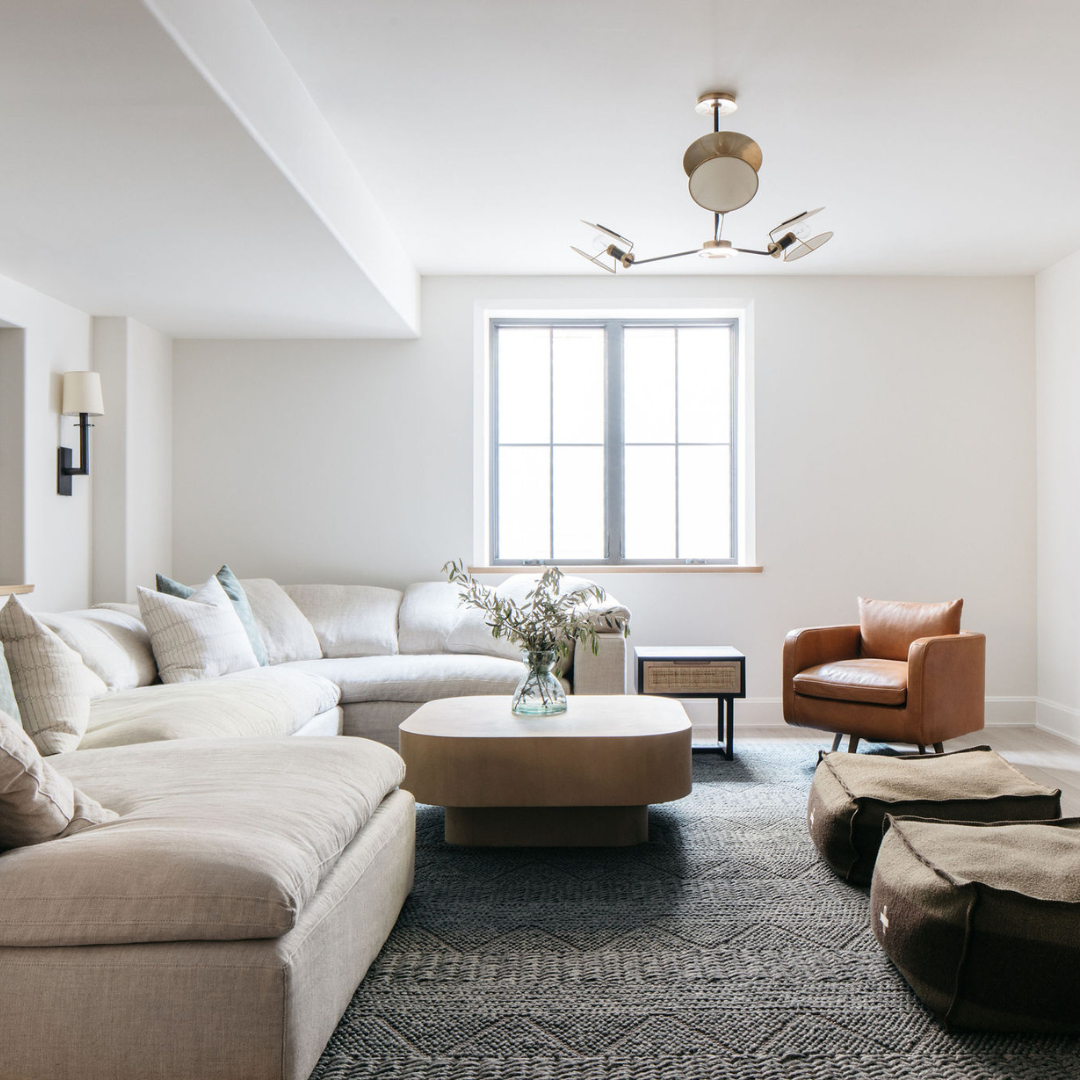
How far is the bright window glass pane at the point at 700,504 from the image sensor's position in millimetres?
5555

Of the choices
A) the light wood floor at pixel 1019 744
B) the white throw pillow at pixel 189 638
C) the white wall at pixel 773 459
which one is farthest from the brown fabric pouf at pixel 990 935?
the white wall at pixel 773 459

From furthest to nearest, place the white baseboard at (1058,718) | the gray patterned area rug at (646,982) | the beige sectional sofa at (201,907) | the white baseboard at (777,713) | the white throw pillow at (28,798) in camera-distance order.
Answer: the white baseboard at (777,713), the white baseboard at (1058,718), the gray patterned area rug at (646,982), the white throw pillow at (28,798), the beige sectional sofa at (201,907)

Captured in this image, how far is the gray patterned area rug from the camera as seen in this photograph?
1.70 m

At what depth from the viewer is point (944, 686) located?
3979mm

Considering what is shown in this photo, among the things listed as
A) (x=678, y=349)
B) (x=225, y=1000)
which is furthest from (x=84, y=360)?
Result: (x=225, y=1000)

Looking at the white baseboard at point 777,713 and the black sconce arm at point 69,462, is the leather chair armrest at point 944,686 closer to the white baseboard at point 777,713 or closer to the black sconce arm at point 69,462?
the white baseboard at point 777,713

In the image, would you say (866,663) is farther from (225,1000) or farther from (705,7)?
(225,1000)

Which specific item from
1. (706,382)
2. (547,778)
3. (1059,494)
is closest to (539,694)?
(547,778)

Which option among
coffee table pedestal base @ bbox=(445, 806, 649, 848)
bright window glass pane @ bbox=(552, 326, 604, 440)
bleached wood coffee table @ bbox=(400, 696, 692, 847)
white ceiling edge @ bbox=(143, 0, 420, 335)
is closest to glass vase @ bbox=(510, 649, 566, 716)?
bleached wood coffee table @ bbox=(400, 696, 692, 847)

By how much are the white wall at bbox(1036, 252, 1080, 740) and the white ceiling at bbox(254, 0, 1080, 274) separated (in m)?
0.43

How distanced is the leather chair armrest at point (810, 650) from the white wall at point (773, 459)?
0.73 meters

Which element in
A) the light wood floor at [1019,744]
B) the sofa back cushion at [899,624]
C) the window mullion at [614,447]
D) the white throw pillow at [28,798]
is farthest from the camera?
the window mullion at [614,447]

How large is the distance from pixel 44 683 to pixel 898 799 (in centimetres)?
248

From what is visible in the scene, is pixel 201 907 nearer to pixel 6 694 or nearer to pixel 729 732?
pixel 6 694
